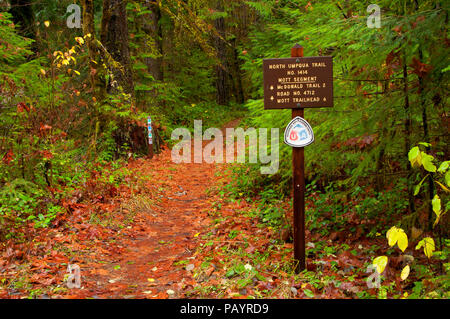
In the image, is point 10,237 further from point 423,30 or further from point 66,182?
point 423,30

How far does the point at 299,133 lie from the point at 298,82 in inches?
26.5

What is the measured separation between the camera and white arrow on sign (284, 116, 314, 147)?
4.86 m

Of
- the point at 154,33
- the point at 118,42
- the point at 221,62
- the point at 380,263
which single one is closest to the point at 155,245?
the point at 380,263

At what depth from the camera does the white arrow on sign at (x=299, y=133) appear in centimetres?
486

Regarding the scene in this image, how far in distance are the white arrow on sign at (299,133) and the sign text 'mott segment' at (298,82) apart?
0.22 m

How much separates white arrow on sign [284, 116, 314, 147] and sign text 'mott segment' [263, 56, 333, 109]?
0.22 metres

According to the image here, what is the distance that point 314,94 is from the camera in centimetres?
486

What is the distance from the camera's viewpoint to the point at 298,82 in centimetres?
489

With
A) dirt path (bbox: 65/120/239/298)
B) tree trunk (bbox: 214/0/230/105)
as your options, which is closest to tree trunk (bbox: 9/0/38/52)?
dirt path (bbox: 65/120/239/298)

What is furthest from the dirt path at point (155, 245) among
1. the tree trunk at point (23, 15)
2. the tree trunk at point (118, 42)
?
the tree trunk at point (23, 15)

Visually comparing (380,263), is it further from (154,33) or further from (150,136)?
(154,33)

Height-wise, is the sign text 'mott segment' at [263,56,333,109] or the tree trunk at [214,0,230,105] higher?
the tree trunk at [214,0,230,105]

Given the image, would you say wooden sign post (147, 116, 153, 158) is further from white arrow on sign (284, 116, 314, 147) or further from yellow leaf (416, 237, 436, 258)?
yellow leaf (416, 237, 436, 258)

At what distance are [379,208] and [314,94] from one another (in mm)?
2597
